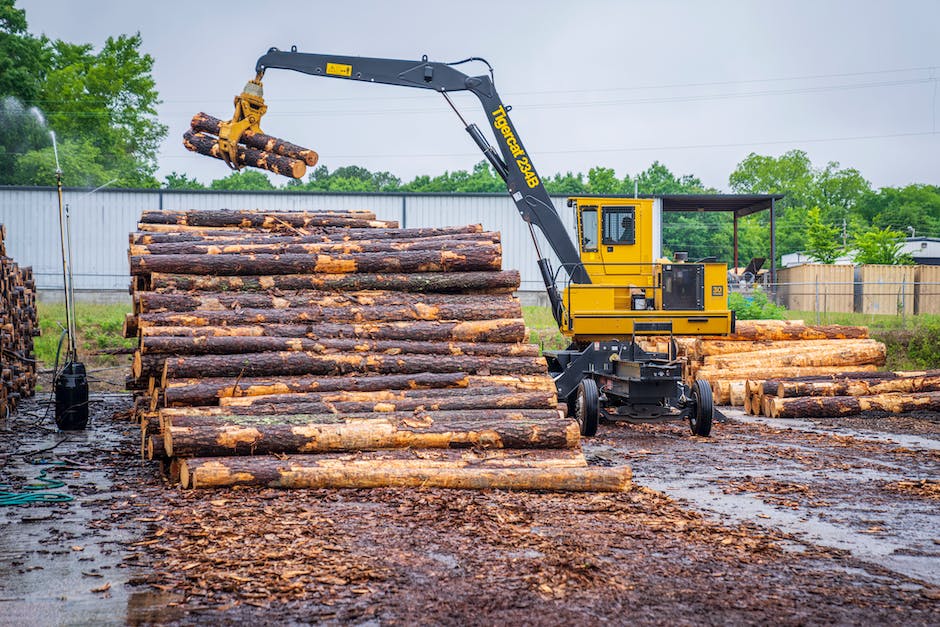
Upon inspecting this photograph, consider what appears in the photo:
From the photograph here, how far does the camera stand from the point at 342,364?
11578 millimetres

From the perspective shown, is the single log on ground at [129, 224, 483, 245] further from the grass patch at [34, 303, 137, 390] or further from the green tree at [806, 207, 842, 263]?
the green tree at [806, 207, 842, 263]

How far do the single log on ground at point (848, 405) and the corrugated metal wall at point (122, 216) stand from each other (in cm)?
1946

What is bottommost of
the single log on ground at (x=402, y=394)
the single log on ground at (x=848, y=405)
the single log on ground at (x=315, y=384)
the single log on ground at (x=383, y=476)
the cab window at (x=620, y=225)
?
the single log on ground at (x=848, y=405)

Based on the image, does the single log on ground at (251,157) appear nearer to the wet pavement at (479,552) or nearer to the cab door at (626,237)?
the cab door at (626,237)

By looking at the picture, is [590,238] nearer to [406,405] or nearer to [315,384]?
[406,405]

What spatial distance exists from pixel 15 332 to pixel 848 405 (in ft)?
53.1

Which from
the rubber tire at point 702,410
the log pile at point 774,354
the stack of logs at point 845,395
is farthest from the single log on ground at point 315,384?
the log pile at point 774,354

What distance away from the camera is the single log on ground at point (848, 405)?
1834 centimetres

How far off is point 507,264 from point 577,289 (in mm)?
21412

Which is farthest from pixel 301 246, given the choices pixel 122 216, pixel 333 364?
pixel 122 216

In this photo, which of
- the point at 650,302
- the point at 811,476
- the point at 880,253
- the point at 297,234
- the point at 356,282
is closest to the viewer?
the point at 811,476

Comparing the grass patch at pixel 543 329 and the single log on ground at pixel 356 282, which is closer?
the single log on ground at pixel 356 282

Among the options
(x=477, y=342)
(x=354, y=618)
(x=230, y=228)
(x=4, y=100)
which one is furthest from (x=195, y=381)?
(x=4, y=100)

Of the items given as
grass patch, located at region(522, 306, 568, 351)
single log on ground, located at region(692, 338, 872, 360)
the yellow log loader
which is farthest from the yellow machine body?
grass patch, located at region(522, 306, 568, 351)
